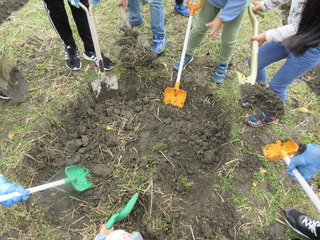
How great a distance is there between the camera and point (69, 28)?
2.84 m

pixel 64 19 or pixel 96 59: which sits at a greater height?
pixel 64 19

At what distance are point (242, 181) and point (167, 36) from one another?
2.53 meters

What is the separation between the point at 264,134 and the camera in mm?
2818

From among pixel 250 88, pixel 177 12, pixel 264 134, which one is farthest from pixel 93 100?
pixel 177 12

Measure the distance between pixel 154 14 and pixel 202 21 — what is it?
Result: 2.43 feet

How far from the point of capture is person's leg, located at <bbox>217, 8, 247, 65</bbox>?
258cm

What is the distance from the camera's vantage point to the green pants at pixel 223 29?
2607 mm

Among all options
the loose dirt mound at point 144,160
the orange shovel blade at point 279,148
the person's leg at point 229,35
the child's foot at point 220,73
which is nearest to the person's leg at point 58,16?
the loose dirt mound at point 144,160

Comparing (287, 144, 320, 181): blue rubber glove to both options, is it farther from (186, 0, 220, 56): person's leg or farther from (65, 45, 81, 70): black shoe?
(65, 45, 81, 70): black shoe

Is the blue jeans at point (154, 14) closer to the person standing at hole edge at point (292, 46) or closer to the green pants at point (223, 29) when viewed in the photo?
the green pants at point (223, 29)

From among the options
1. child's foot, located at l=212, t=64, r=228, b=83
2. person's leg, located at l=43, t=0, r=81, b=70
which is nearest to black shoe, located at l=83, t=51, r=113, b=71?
person's leg, located at l=43, t=0, r=81, b=70

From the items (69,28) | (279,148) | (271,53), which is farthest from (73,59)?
(279,148)

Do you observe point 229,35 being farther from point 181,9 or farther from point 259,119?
point 181,9

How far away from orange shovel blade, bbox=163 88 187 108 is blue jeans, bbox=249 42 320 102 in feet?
3.18
